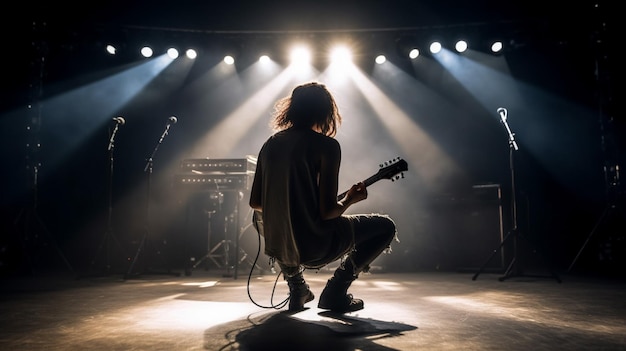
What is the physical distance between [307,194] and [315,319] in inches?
31.8

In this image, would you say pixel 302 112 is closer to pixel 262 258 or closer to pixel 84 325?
pixel 84 325

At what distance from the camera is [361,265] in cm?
279

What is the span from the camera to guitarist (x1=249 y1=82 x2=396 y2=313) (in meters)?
2.42

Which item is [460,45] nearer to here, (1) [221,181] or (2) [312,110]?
(1) [221,181]

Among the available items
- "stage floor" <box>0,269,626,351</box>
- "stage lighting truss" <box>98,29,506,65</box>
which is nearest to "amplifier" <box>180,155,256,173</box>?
"stage floor" <box>0,269,626,351</box>

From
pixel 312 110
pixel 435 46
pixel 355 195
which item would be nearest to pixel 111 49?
pixel 435 46

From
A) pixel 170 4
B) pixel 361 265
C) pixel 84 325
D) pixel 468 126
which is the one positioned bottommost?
pixel 84 325

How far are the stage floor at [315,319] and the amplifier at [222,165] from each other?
179 centimetres

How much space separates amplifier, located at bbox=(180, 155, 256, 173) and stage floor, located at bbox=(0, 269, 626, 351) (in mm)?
1785

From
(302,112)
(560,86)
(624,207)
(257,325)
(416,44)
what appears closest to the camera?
(257,325)

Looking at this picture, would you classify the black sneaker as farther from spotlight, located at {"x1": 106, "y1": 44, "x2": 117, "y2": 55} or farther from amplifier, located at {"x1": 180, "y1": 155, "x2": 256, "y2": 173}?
spotlight, located at {"x1": 106, "y1": 44, "x2": 117, "y2": 55}

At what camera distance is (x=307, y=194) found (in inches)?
96.3

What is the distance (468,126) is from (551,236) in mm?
2424

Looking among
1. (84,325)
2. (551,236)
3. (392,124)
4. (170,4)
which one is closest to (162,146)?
(170,4)
